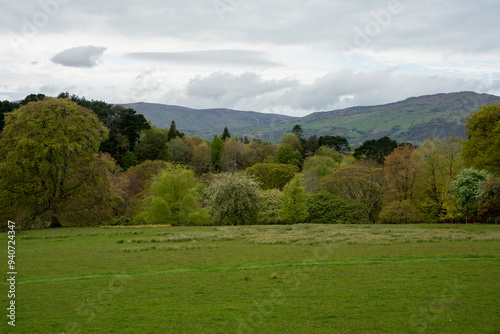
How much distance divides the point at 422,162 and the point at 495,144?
53.0 feet

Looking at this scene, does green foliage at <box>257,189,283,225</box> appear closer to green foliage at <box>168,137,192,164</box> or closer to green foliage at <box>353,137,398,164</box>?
green foliage at <box>353,137,398,164</box>

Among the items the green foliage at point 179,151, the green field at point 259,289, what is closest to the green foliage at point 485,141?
the green field at point 259,289

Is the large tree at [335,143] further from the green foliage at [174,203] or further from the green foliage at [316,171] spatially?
the green foliage at [174,203]

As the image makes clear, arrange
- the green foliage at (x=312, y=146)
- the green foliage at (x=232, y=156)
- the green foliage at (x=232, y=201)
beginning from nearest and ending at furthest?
1. the green foliage at (x=232, y=201)
2. the green foliage at (x=232, y=156)
3. the green foliage at (x=312, y=146)

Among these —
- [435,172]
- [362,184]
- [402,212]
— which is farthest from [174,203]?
[435,172]

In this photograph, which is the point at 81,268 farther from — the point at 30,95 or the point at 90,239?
the point at 30,95

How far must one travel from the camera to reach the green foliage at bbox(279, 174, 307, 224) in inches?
2335

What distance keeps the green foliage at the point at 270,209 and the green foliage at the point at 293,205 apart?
1.22 m

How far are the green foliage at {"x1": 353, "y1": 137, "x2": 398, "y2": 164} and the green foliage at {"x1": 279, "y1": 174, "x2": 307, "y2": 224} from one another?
170 ft

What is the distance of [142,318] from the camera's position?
12453 mm

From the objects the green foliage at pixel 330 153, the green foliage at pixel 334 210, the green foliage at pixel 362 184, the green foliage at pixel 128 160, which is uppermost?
the green foliage at pixel 330 153

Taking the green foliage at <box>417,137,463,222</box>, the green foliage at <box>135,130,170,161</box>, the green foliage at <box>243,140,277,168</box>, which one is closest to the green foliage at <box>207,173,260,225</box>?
the green foliage at <box>417,137,463,222</box>

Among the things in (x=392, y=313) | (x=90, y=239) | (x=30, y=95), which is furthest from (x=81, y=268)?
(x=30, y=95)

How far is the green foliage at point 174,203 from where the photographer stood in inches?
2082
